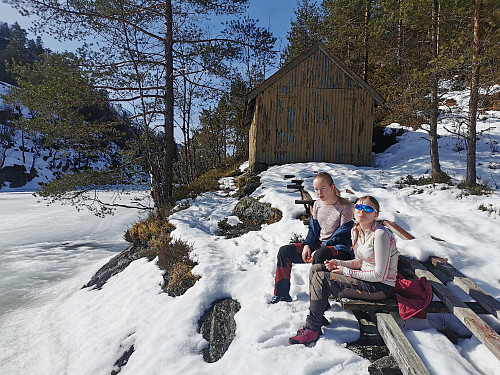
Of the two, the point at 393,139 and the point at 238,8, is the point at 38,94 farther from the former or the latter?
the point at 393,139

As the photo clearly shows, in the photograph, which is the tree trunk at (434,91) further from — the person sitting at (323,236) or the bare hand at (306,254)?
the bare hand at (306,254)

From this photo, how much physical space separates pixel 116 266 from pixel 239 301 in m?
4.96

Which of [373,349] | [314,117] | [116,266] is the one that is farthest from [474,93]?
[116,266]

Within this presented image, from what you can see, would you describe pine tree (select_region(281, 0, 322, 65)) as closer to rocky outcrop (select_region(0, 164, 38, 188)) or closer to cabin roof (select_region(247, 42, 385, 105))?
cabin roof (select_region(247, 42, 385, 105))

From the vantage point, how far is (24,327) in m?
5.91

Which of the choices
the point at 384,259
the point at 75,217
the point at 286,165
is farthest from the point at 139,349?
the point at 75,217

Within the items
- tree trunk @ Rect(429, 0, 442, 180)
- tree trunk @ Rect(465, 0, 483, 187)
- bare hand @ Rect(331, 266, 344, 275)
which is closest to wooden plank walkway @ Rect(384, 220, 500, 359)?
bare hand @ Rect(331, 266, 344, 275)

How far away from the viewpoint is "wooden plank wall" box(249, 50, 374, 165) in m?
13.3

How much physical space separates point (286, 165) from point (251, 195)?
12.2ft

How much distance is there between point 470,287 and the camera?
3.20 metres

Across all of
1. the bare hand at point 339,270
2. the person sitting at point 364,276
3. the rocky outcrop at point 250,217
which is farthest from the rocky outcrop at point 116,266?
the bare hand at point 339,270

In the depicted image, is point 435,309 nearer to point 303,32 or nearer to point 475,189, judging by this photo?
point 475,189

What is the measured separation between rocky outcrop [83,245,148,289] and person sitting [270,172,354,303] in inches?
178

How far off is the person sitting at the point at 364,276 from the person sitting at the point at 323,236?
44 centimetres
